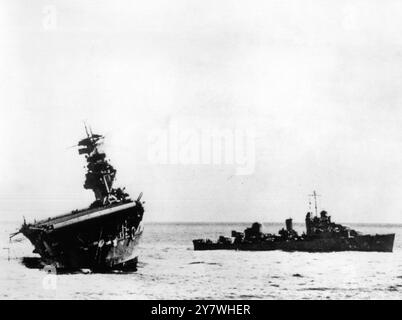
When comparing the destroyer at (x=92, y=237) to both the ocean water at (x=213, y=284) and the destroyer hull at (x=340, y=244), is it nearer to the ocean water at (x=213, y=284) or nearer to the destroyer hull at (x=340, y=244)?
the ocean water at (x=213, y=284)

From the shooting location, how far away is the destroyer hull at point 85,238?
86.9ft

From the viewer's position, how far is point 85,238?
27.8 meters

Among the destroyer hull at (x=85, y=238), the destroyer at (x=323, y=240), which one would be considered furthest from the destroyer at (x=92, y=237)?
the destroyer at (x=323, y=240)

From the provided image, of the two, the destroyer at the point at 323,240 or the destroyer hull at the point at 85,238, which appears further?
the destroyer at the point at 323,240

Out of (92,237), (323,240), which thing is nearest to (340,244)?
(323,240)

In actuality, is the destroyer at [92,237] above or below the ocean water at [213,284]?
above

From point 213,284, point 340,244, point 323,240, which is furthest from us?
point 340,244

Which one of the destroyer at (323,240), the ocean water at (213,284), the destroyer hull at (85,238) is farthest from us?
the destroyer at (323,240)

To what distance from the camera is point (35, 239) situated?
96.4ft

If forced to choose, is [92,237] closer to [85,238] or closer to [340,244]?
[85,238]

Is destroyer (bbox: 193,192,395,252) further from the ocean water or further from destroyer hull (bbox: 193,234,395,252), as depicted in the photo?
the ocean water
